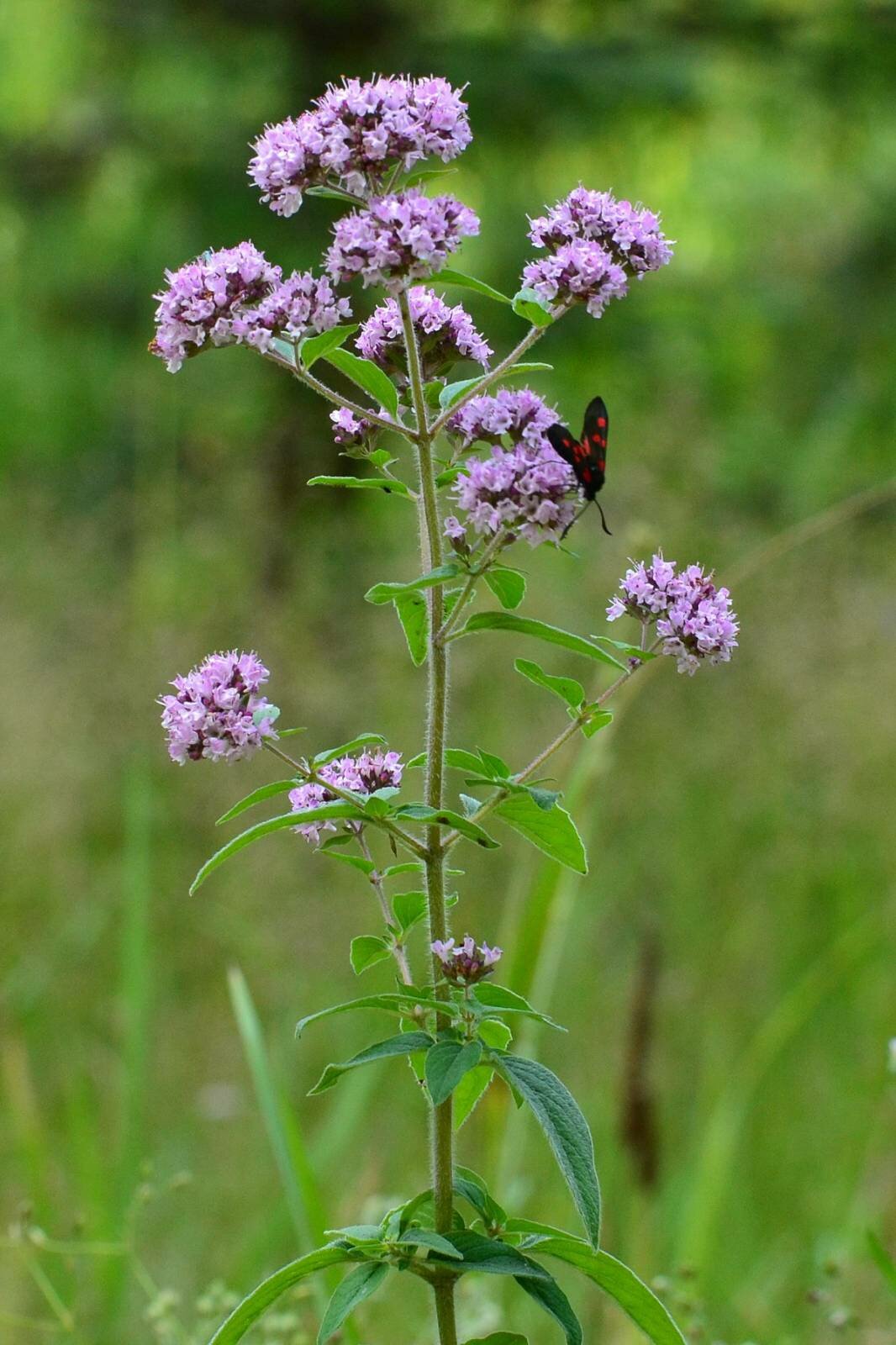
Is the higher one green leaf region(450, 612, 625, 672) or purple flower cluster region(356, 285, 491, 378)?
purple flower cluster region(356, 285, 491, 378)

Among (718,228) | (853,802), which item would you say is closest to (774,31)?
(718,228)

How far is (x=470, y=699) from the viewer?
583 cm

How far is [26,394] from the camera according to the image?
1175cm

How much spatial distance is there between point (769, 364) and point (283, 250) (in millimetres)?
3815

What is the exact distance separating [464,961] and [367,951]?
243 millimetres

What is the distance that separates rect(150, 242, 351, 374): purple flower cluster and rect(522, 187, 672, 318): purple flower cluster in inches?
10.1

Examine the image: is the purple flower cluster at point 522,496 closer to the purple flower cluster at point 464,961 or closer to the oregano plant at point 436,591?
the oregano plant at point 436,591

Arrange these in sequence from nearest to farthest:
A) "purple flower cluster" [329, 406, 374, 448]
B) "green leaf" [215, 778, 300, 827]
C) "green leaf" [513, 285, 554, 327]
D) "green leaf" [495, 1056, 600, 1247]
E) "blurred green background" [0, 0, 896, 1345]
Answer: "green leaf" [495, 1056, 600, 1247]
"green leaf" [215, 778, 300, 827]
"green leaf" [513, 285, 554, 327]
"purple flower cluster" [329, 406, 374, 448]
"blurred green background" [0, 0, 896, 1345]

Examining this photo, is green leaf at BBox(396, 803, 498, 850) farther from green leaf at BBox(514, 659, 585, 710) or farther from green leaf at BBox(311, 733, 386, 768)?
green leaf at BBox(514, 659, 585, 710)

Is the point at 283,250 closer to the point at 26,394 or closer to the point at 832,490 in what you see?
the point at 26,394

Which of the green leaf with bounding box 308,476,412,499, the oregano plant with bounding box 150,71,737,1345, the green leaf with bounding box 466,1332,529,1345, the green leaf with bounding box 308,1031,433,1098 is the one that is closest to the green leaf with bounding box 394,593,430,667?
the oregano plant with bounding box 150,71,737,1345

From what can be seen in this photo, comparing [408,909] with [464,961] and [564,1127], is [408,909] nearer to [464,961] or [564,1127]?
[464,961]

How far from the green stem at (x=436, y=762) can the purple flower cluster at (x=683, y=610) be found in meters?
0.21

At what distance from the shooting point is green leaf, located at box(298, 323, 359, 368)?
160cm
